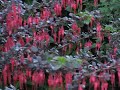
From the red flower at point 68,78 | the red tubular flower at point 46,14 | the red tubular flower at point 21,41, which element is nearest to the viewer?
the red flower at point 68,78

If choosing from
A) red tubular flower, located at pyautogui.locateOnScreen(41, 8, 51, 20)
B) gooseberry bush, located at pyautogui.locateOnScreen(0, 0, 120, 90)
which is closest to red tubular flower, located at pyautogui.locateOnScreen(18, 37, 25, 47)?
gooseberry bush, located at pyautogui.locateOnScreen(0, 0, 120, 90)

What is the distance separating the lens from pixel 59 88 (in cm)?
201

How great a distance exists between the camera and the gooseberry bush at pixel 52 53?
6.28ft

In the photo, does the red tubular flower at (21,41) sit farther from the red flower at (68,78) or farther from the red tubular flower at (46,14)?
the red flower at (68,78)

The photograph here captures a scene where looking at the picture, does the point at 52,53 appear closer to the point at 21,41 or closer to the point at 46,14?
the point at 21,41

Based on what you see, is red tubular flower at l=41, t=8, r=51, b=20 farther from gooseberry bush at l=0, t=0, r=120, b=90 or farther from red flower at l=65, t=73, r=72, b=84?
red flower at l=65, t=73, r=72, b=84

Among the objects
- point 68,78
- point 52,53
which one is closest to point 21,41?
point 52,53

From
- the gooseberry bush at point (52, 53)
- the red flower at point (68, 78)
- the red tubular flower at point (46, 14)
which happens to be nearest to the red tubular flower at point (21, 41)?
the gooseberry bush at point (52, 53)

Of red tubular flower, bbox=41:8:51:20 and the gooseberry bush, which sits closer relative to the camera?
the gooseberry bush

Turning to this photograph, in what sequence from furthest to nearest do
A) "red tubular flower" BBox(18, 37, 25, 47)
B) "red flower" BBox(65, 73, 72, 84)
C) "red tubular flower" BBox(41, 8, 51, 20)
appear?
1. "red tubular flower" BBox(41, 8, 51, 20)
2. "red tubular flower" BBox(18, 37, 25, 47)
3. "red flower" BBox(65, 73, 72, 84)

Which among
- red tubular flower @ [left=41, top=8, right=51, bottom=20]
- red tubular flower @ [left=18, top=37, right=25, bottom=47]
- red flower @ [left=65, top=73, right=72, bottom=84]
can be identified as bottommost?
red flower @ [left=65, top=73, right=72, bottom=84]

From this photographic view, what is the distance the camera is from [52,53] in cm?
215

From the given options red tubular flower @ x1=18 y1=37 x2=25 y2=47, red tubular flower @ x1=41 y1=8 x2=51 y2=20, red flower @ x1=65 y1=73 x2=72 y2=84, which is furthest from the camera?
red tubular flower @ x1=41 y1=8 x2=51 y2=20

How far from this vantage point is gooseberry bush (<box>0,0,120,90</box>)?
75.3 inches
